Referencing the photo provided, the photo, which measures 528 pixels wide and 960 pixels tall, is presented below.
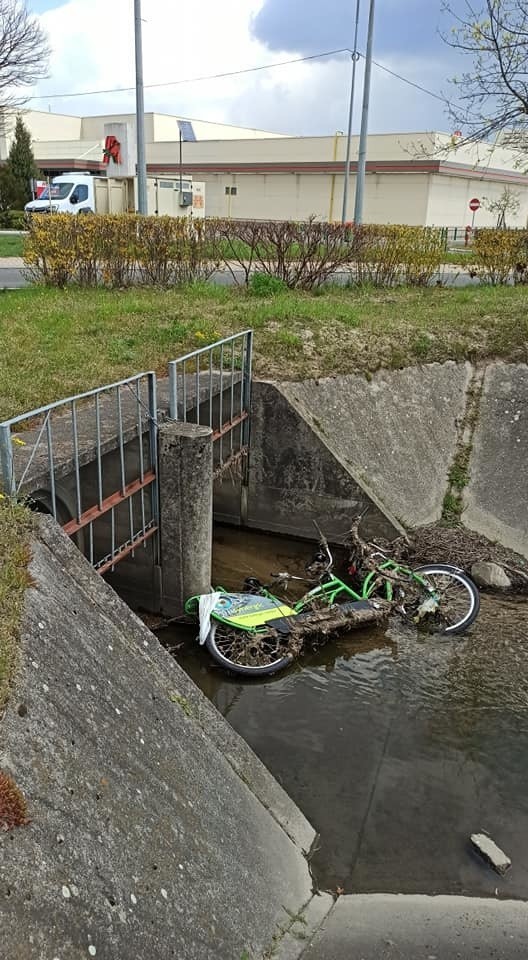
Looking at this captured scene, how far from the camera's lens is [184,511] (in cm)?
692

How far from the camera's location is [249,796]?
4383mm

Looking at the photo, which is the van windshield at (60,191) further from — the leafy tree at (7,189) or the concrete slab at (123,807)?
the concrete slab at (123,807)

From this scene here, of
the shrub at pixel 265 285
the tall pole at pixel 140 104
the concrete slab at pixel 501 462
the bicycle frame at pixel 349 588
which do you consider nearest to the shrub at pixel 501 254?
the shrub at pixel 265 285

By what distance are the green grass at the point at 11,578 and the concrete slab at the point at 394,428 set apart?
16.9 feet

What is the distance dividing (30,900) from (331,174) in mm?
40920

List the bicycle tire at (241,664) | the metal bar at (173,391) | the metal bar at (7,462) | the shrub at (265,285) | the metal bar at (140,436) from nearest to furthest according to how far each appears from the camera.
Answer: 1. the metal bar at (7,462)
2. the metal bar at (140,436)
3. the bicycle tire at (241,664)
4. the metal bar at (173,391)
5. the shrub at (265,285)

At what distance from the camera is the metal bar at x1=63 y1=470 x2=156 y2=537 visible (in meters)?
5.59

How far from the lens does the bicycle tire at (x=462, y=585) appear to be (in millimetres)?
7449

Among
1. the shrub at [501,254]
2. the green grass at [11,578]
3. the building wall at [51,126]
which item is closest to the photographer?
the green grass at [11,578]

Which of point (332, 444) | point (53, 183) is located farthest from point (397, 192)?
point (332, 444)

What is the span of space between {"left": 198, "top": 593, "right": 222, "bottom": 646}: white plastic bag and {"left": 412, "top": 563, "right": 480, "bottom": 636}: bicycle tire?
237 centimetres

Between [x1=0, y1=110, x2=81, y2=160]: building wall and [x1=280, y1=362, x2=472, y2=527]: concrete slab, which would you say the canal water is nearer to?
[x1=280, y1=362, x2=472, y2=527]: concrete slab

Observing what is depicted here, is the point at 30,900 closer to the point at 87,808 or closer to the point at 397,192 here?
the point at 87,808

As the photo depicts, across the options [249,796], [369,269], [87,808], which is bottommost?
[249,796]
